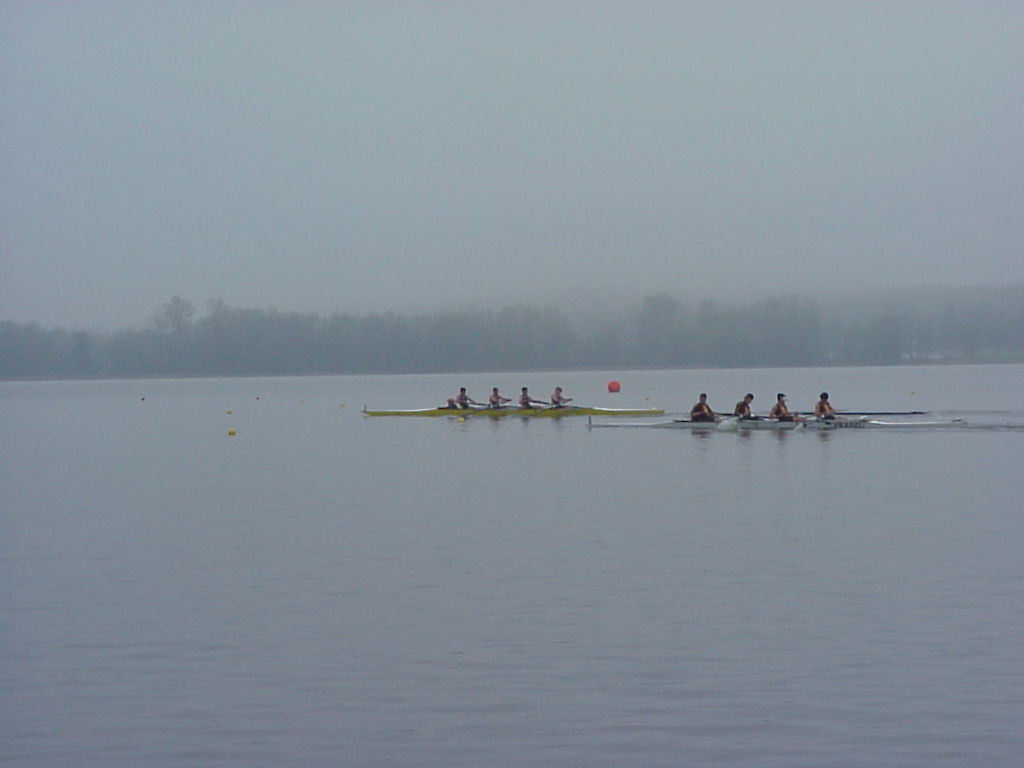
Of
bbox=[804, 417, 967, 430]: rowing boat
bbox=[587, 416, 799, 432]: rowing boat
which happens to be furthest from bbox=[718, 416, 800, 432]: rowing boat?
bbox=[804, 417, 967, 430]: rowing boat

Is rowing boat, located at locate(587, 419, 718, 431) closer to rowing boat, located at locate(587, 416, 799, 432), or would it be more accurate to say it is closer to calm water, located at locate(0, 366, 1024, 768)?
rowing boat, located at locate(587, 416, 799, 432)

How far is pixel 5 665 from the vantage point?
43.0 feet

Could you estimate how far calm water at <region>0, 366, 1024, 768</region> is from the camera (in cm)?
1028

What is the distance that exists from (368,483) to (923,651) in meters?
20.7

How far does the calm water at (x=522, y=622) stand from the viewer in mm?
10281

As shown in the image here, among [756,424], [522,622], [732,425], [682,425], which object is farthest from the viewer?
[682,425]

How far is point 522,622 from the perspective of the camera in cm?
1434

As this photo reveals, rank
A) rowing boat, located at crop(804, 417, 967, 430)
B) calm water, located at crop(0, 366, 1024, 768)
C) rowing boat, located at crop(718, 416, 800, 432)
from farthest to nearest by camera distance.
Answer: rowing boat, located at crop(718, 416, 800, 432), rowing boat, located at crop(804, 417, 967, 430), calm water, located at crop(0, 366, 1024, 768)

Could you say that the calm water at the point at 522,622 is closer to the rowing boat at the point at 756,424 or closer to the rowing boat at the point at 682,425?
the rowing boat at the point at 756,424

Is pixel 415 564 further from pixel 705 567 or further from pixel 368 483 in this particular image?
pixel 368 483

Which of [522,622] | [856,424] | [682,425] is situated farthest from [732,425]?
[522,622]

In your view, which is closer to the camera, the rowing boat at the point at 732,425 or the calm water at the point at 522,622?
the calm water at the point at 522,622

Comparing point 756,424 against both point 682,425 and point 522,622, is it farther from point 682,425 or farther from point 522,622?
point 522,622

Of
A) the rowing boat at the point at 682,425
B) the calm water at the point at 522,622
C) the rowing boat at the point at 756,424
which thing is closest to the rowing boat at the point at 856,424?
the rowing boat at the point at 756,424
